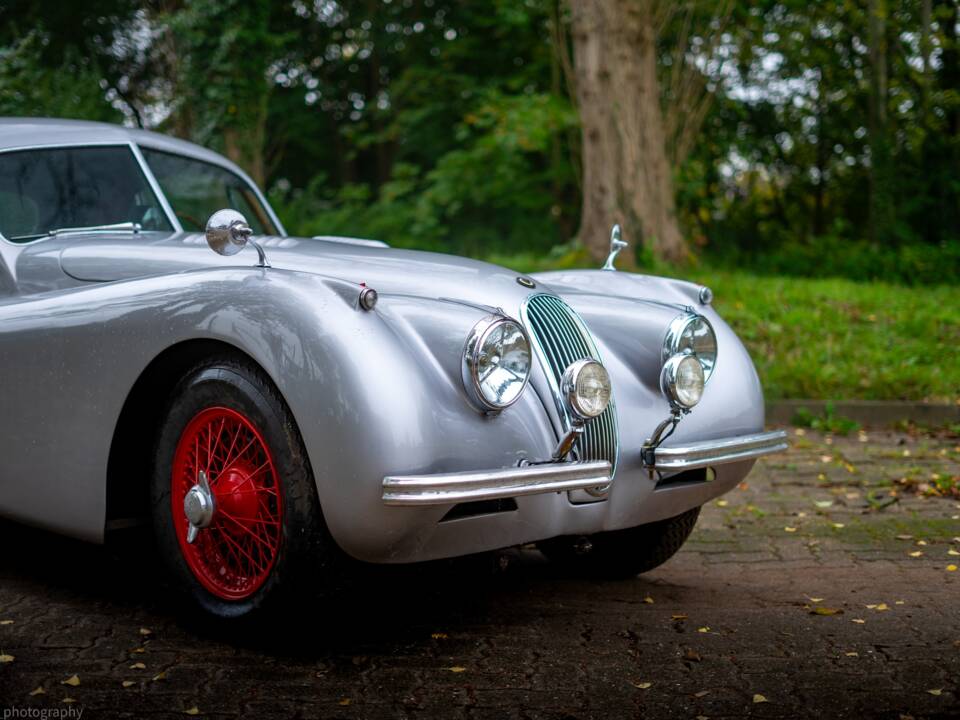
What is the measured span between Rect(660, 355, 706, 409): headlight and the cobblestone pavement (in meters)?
0.70

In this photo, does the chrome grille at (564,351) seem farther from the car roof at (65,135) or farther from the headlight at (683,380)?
the car roof at (65,135)

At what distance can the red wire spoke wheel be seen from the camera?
9.20 ft

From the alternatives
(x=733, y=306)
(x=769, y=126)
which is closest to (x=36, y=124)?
(x=733, y=306)

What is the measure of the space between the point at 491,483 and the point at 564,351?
0.64 metres

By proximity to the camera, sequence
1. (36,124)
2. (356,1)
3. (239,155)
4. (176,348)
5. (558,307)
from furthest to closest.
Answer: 1. (356,1)
2. (239,155)
3. (36,124)
4. (558,307)
5. (176,348)

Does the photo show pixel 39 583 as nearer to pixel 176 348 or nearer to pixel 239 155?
pixel 176 348

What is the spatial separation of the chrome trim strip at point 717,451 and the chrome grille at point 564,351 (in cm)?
16

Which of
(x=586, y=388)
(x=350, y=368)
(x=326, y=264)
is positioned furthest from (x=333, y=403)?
(x=326, y=264)

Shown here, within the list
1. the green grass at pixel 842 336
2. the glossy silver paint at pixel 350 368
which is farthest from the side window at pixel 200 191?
the green grass at pixel 842 336

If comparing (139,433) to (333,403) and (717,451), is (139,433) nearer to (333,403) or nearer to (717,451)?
(333,403)

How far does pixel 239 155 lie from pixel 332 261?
13776mm

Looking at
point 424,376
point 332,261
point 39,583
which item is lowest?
point 39,583

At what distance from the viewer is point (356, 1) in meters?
23.3

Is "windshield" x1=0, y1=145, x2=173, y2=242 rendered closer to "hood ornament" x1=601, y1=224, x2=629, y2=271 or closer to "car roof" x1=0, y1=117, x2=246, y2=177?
"car roof" x1=0, y1=117, x2=246, y2=177
